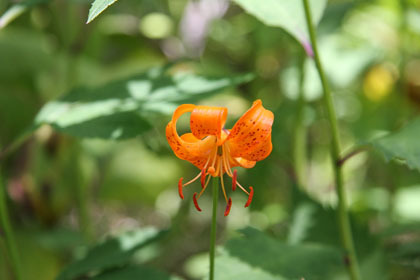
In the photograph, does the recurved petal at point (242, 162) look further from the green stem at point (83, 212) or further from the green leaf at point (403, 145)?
the green stem at point (83, 212)

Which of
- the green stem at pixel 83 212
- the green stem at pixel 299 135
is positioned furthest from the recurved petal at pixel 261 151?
the green stem at pixel 83 212

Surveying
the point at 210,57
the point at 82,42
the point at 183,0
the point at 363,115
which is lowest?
the point at 363,115

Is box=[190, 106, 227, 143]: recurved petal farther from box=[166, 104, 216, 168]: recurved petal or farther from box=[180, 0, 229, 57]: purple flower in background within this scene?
box=[180, 0, 229, 57]: purple flower in background

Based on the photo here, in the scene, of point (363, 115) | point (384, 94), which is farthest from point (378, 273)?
point (384, 94)

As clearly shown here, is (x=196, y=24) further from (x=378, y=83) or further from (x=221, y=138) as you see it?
(x=221, y=138)

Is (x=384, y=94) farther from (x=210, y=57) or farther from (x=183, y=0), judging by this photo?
(x=183, y=0)

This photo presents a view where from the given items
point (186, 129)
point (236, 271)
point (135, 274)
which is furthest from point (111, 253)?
point (186, 129)

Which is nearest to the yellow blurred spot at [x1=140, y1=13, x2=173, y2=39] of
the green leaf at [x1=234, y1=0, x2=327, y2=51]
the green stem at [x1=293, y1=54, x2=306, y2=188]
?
the green stem at [x1=293, y1=54, x2=306, y2=188]
